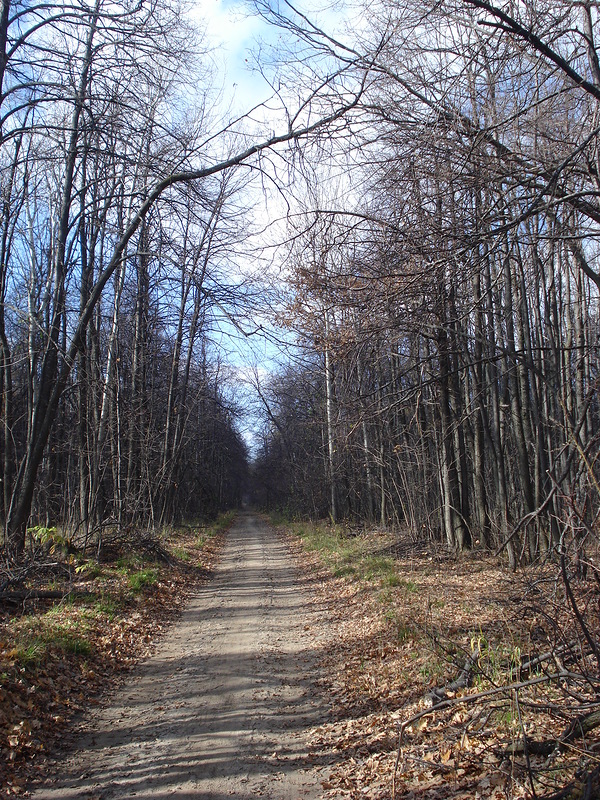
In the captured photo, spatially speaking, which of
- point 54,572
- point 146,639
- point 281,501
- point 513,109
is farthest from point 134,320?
point 281,501

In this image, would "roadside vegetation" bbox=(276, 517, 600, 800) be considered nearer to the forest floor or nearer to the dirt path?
the forest floor

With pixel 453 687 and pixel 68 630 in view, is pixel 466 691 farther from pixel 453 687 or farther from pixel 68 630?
pixel 68 630

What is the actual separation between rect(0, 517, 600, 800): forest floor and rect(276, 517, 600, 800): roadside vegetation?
0.02 meters

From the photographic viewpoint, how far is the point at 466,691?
4.74 m

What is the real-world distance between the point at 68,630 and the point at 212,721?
105 inches

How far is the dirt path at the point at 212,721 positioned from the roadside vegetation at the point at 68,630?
0.29m

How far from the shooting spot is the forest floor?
379 centimetres

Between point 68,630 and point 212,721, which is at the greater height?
point 68,630

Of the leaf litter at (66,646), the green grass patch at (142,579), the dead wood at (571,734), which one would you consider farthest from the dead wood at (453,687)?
the green grass patch at (142,579)

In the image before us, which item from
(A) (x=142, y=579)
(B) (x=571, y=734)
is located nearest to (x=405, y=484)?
(A) (x=142, y=579)

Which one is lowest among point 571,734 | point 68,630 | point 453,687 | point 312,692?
point 312,692

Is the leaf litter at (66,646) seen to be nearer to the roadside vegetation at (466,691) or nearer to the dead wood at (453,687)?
the roadside vegetation at (466,691)

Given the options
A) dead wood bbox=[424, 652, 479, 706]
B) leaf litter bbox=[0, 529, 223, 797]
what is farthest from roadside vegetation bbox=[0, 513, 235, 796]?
dead wood bbox=[424, 652, 479, 706]

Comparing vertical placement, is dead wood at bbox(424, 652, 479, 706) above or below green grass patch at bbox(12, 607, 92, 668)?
below
